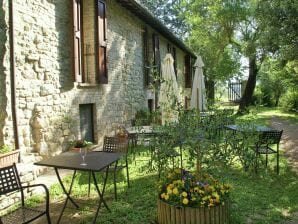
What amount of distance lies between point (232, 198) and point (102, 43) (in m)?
5.36

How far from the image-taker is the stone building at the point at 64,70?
17.5 feet

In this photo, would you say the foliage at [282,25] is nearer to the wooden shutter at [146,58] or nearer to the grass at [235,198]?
the grass at [235,198]

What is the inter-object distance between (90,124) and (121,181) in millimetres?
3121

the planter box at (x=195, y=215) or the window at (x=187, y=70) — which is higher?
the window at (x=187, y=70)

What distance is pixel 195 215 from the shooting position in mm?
3346

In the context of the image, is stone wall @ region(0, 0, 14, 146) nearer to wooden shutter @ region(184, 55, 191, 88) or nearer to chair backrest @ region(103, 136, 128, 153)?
chair backrest @ region(103, 136, 128, 153)

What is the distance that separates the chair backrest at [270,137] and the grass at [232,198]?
64 cm

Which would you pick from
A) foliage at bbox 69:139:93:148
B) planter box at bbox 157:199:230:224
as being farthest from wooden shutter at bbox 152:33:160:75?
planter box at bbox 157:199:230:224

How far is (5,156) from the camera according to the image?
185 inches

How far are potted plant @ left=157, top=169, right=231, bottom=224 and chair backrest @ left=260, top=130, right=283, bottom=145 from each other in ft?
7.95

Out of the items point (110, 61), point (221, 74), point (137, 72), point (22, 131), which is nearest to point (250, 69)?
point (221, 74)

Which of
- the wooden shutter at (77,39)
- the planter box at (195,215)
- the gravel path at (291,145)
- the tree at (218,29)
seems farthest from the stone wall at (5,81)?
the tree at (218,29)

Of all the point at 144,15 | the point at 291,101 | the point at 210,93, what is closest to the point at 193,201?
the point at 144,15

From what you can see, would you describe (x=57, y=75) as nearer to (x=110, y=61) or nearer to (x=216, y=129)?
(x=110, y=61)
